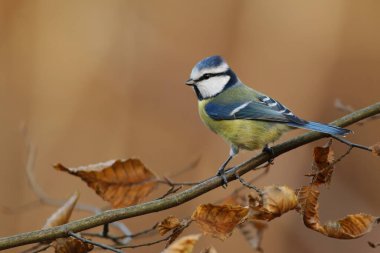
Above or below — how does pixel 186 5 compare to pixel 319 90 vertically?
above

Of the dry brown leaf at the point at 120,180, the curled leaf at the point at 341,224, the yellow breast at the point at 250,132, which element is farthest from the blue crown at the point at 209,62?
the curled leaf at the point at 341,224

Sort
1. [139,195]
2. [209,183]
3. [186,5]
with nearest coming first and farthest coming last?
[209,183]
[139,195]
[186,5]

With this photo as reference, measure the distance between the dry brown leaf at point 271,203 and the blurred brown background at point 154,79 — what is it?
5.73 feet

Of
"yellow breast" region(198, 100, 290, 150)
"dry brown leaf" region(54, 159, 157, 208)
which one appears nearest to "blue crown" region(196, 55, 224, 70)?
"yellow breast" region(198, 100, 290, 150)

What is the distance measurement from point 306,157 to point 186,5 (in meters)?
1.15

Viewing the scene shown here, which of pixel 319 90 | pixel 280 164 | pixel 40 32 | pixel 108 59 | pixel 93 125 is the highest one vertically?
pixel 40 32

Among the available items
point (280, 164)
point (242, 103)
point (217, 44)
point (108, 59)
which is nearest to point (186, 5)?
point (217, 44)

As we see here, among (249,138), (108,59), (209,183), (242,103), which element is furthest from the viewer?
(108,59)

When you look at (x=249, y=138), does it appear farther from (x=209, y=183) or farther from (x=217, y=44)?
(x=217, y=44)

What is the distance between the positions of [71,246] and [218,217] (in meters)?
0.32

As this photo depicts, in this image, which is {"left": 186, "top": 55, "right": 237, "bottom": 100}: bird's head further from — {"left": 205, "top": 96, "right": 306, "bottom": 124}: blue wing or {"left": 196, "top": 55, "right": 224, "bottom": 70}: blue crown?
{"left": 205, "top": 96, "right": 306, "bottom": 124}: blue wing

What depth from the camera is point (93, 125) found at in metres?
→ 3.15

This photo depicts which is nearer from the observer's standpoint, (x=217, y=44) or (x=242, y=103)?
(x=242, y=103)

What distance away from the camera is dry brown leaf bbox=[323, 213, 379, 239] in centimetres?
123
